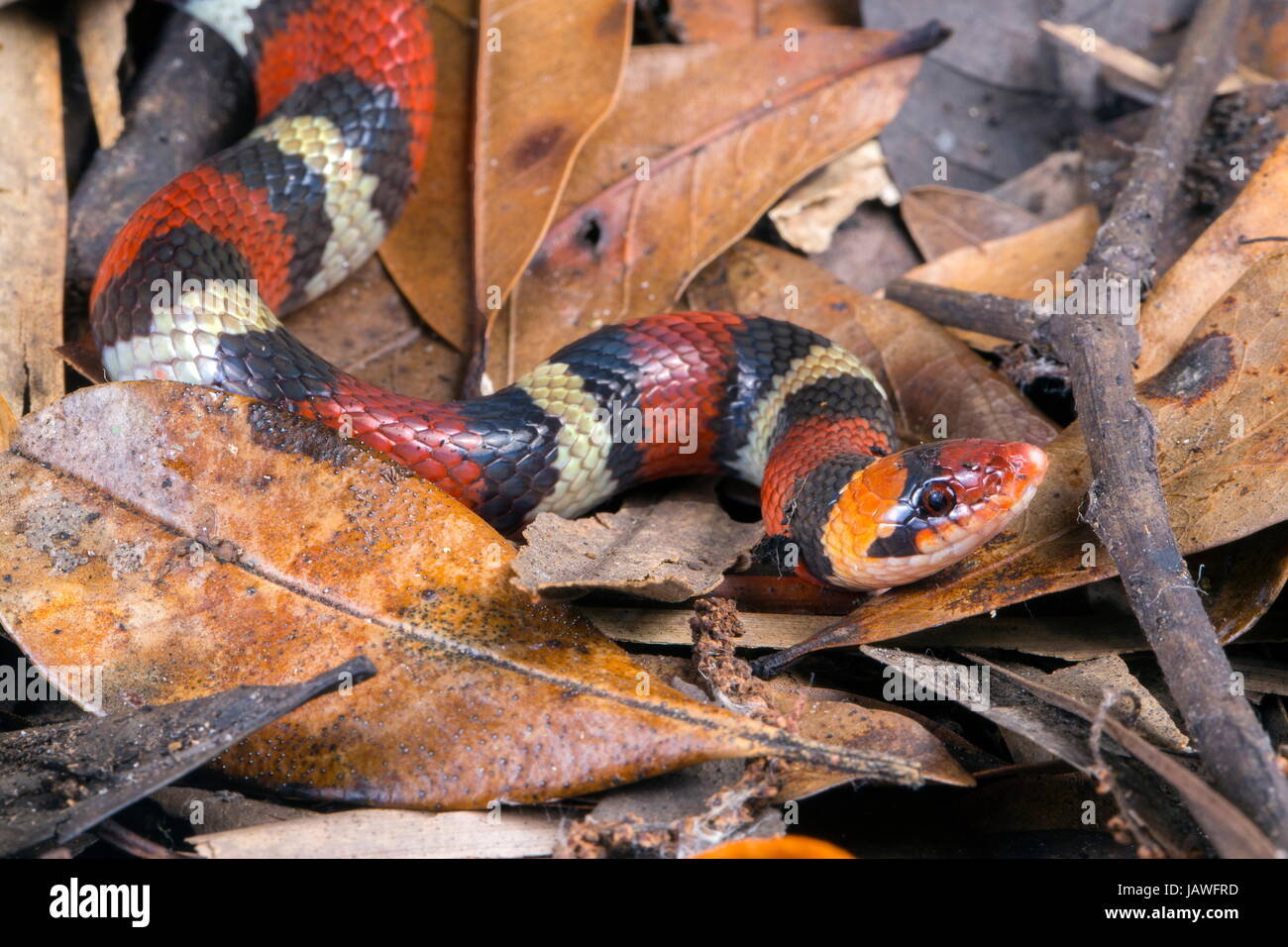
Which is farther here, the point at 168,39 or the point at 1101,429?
the point at 168,39

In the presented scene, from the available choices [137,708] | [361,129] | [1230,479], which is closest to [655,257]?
[361,129]

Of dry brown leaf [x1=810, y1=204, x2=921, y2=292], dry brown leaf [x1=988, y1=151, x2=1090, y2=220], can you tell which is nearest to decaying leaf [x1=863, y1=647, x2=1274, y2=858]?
dry brown leaf [x1=810, y1=204, x2=921, y2=292]

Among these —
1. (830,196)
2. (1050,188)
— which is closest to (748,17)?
(830,196)

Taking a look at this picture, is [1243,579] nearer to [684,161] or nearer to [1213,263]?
[1213,263]

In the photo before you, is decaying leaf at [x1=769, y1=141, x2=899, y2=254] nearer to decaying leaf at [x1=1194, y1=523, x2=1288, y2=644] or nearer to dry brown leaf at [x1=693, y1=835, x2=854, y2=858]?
decaying leaf at [x1=1194, y1=523, x2=1288, y2=644]

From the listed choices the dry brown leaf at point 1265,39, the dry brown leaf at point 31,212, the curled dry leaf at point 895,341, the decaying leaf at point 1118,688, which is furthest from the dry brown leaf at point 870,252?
the dry brown leaf at point 31,212

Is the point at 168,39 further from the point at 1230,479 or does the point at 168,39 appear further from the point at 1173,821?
the point at 1173,821
